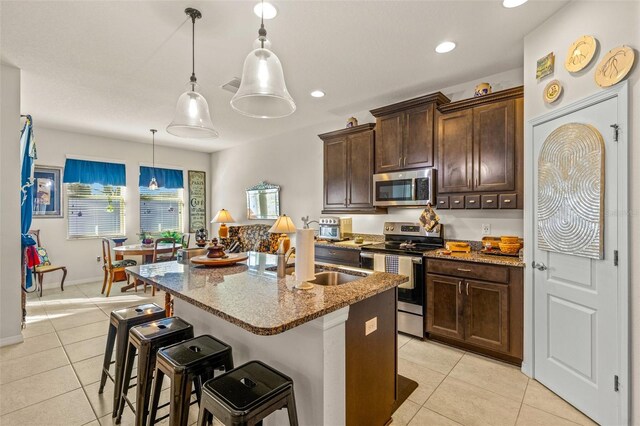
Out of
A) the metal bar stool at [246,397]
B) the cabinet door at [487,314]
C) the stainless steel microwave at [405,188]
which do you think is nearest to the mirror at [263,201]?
the stainless steel microwave at [405,188]

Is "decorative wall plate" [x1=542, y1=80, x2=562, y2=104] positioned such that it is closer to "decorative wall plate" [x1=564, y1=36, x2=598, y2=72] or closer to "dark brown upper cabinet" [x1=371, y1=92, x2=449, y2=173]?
"decorative wall plate" [x1=564, y1=36, x2=598, y2=72]

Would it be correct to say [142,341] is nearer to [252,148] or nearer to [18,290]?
[18,290]

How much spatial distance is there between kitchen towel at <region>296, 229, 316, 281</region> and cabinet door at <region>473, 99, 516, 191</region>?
7.25 ft

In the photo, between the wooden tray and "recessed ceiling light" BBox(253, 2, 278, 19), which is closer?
"recessed ceiling light" BBox(253, 2, 278, 19)

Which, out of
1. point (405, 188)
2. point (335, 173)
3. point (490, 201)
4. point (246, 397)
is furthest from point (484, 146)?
point (246, 397)

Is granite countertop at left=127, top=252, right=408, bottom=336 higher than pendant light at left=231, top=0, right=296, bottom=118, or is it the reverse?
pendant light at left=231, top=0, right=296, bottom=118

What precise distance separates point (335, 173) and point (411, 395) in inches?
115

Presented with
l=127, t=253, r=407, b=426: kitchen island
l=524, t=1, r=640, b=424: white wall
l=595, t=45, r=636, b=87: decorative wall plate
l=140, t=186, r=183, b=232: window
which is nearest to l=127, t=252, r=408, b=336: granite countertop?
l=127, t=253, r=407, b=426: kitchen island

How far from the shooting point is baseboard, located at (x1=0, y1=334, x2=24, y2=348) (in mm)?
3035

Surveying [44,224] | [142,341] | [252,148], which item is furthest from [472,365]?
[44,224]

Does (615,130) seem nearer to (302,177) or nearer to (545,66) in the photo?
(545,66)

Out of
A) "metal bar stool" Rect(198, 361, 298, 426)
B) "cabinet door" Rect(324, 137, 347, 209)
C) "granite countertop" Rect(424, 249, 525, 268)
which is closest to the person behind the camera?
"metal bar stool" Rect(198, 361, 298, 426)

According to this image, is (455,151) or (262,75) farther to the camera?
(455,151)

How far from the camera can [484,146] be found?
2947 millimetres
